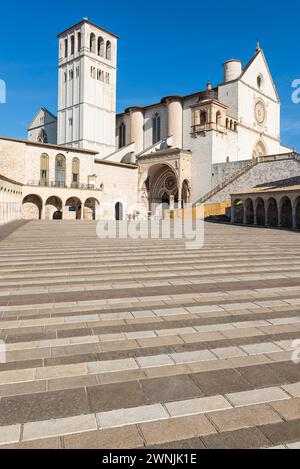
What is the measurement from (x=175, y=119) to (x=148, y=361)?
46832 mm

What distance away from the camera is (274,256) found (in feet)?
38.4

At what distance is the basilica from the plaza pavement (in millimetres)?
28083

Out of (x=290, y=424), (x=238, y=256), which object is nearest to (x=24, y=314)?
(x=290, y=424)

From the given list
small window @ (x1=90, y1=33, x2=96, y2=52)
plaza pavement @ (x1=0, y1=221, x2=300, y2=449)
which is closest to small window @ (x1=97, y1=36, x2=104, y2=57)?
small window @ (x1=90, y1=33, x2=96, y2=52)

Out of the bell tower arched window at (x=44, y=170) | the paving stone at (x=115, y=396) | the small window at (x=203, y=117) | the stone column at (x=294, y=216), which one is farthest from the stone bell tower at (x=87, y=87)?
the paving stone at (x=115, y=396)

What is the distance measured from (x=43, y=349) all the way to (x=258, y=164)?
110 ft

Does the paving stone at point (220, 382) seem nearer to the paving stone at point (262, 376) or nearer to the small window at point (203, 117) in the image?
the paving stone at point (262, 376)

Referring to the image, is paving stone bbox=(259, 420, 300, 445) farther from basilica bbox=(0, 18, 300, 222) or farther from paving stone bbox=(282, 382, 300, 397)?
basilica bbox=(0, 18, 300, 222)

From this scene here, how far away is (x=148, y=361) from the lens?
12.6ft

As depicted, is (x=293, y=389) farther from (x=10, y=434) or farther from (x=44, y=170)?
(x=44, y=170)

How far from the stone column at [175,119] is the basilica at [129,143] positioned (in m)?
0.13

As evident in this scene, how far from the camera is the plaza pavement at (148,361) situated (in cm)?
264

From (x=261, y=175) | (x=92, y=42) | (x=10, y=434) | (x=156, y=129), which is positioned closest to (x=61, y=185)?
(x=156, y=129)

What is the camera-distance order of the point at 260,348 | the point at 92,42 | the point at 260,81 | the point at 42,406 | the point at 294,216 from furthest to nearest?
the point at 92,42, the point at 260,81, the point at 294,216, the point at 260,348, the point at 42,406
